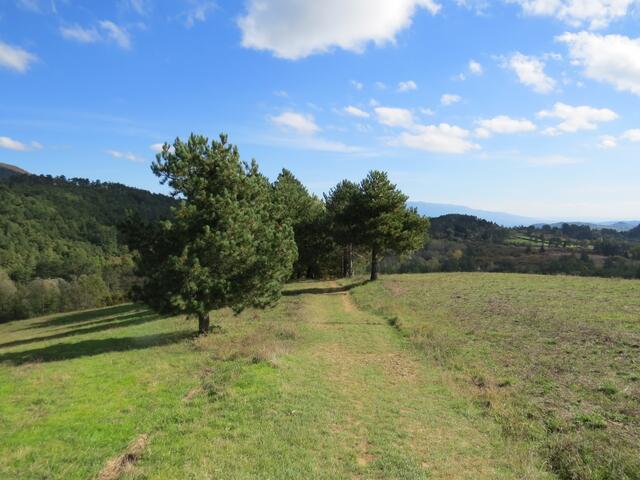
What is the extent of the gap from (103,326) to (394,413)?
28579 mm

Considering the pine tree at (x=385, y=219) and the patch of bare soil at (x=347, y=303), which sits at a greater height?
the pine tree at (x=385, y=219)

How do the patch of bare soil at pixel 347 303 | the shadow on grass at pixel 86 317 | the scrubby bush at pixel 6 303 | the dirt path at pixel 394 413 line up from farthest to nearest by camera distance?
the scrubby bush at pixel 6 303 < the shadow on grass at pixel 86 317 < the patch of bare soil at pixel 347 303 < the dirt path at pixel 394 413

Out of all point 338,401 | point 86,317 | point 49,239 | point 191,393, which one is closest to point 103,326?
point 86,317

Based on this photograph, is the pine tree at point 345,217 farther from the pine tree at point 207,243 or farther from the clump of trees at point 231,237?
the pine tree at point 207,243

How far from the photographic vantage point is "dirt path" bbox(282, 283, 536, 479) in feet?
28.7

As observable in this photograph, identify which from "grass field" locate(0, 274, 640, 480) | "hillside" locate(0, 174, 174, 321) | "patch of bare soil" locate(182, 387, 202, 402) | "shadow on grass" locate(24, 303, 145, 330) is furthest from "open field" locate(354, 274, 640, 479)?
"hillside" locate(0, 174, 174, 321)

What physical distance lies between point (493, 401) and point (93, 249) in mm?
193106

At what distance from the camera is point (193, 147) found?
20.8m

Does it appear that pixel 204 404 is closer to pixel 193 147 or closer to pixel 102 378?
pixel 102 378

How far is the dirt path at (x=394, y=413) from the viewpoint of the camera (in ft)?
28.7

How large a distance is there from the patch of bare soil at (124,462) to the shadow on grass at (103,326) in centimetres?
2385

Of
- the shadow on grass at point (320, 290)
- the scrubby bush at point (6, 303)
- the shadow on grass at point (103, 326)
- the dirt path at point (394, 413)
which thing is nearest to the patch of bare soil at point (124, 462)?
the dirt path at point (394, 413)

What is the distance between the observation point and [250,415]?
10.7 m

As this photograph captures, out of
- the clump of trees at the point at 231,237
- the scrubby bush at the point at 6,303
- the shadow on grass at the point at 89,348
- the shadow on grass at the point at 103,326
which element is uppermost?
the clump of trees at the point at 231,237
